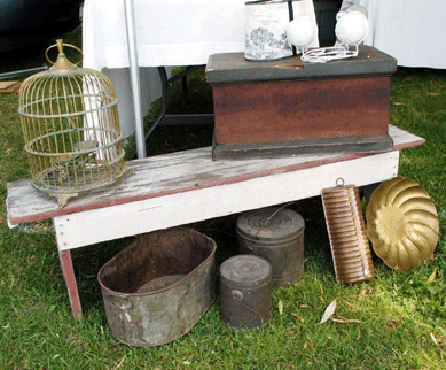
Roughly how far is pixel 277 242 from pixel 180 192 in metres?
0.49

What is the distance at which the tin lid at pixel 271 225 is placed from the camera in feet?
7.07

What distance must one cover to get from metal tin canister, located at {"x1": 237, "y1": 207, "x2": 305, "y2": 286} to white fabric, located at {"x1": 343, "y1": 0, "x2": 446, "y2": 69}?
2744mm

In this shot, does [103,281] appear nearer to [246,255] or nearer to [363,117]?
[246,255]

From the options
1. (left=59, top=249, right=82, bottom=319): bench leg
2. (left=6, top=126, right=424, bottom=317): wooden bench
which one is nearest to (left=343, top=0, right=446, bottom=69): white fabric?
(left=6, top=126, right=424, bottom=317): wooden bench

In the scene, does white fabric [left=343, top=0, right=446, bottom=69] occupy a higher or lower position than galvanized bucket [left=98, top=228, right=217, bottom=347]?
higher

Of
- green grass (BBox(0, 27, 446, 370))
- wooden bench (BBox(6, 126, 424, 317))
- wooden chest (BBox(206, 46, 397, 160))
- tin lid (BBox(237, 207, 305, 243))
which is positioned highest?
wooden chest (BBox(206, 46, 397, 160))

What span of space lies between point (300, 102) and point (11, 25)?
16.1 ft

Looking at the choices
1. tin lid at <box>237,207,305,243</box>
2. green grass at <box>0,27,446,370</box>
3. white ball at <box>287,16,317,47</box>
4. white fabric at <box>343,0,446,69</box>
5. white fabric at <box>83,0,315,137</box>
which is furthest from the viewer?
white fabric at <box>343,0,446,69</box>

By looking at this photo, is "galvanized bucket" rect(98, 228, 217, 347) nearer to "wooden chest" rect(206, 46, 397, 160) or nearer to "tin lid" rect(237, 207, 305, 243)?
"tin lid" rect(237, 207, 305, 243)

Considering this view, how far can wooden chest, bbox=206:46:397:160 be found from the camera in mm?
2059

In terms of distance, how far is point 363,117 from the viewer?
7.14ft

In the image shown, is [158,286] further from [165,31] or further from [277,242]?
[165,31]

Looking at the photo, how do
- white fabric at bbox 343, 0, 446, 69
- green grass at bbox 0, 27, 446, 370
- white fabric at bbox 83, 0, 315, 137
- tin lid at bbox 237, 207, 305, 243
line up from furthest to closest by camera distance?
white fabric at bbox 343, 0, 446, 69
white fabric at bbox 83, 0, 315, 137
tin lid at bbox 237, 207, 305, 243
green grass at bbox 0, 27, 446, 370

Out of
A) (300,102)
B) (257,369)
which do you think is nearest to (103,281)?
(257,369)
